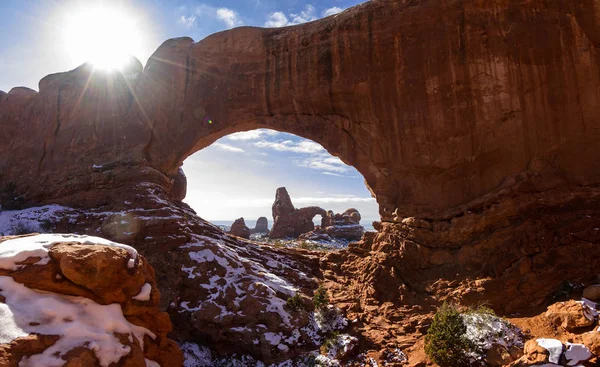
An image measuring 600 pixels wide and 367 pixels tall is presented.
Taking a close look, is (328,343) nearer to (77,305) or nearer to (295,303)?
(295,303)

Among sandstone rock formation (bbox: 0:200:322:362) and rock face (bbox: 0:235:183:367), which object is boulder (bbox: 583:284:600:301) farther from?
rock face (bbox: 0:235:183:367)

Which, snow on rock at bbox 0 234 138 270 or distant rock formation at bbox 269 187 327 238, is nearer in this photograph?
snow on rock at bbox 0 234 138 270

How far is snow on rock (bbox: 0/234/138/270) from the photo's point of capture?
7.08 metres

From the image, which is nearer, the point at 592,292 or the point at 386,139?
the point at 592,292

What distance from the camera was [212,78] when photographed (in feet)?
67.2

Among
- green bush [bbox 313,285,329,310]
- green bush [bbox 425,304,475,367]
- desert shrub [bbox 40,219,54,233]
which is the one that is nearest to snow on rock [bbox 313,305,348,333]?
green bush [bbox 313,285,329,310]

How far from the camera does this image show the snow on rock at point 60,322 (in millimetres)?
6168

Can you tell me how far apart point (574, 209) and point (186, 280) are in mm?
14878

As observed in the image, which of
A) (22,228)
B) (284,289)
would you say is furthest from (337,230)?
(22,228)

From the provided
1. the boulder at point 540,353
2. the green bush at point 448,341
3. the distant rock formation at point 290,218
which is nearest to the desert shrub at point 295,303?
the green bush at point 448,341

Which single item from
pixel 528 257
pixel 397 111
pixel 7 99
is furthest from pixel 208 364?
pixel 7 99

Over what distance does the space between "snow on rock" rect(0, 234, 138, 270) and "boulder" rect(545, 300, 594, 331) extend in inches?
432

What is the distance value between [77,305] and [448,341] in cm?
936

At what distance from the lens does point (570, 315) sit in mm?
9180
